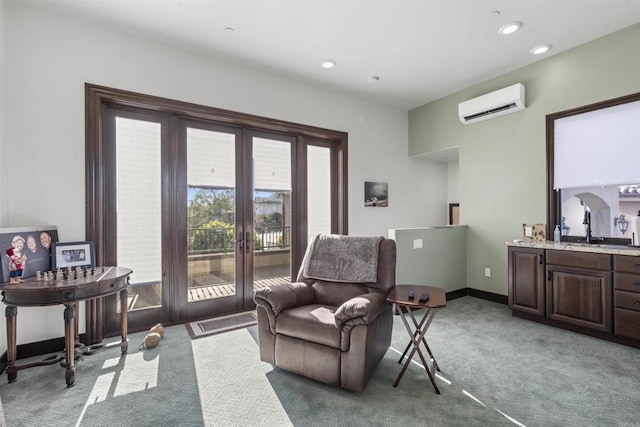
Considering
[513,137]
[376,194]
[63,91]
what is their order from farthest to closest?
[376,194]
[513,137]
[63,91]

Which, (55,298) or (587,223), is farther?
(587,223)

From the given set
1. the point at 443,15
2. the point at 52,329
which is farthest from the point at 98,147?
the point at 443,15

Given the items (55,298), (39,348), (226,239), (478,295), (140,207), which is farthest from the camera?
(478,295)

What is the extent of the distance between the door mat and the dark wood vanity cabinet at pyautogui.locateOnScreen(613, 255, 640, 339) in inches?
147

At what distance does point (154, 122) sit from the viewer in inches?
133

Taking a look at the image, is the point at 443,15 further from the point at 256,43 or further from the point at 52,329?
the point at 52,329

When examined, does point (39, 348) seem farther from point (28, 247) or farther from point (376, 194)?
point (376, 194)

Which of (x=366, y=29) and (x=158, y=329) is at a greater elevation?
(x=366, y=29)

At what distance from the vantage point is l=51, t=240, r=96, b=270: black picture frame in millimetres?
2666

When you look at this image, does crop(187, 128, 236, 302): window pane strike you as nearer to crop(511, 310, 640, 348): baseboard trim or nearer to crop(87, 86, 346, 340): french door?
crop(87, 86, 346, 340): french door

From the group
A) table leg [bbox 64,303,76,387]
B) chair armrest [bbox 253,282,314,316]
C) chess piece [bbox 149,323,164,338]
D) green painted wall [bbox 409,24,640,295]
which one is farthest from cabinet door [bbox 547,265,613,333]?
table leg [bbox 64,303,76,387]

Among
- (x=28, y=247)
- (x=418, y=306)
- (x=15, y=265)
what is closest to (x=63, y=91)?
(x=28, y=247)

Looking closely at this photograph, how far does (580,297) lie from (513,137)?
214cm

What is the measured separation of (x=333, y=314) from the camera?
2.35 meters
